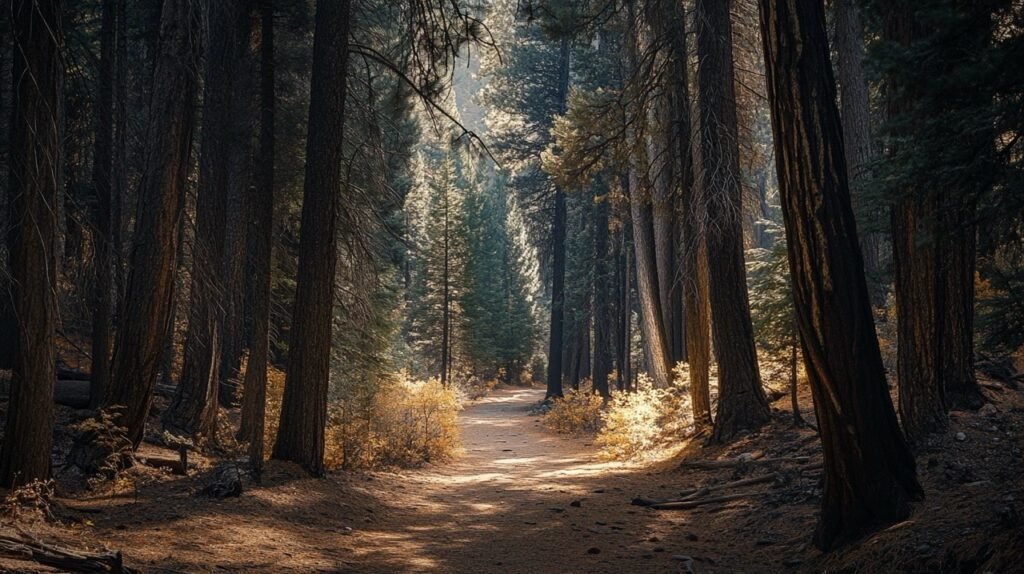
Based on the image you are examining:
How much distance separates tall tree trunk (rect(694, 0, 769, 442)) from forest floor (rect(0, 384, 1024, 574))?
67cm

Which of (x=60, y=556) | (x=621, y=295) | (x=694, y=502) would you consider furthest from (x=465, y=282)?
(x=60, y=556)

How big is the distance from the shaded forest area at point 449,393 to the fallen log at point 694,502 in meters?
0.05

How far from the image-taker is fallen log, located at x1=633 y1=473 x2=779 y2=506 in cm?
854

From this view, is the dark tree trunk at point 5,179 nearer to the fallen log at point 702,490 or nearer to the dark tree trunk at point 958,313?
the fallen log at point 702,490

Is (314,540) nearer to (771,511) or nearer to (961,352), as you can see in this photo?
(771,511)

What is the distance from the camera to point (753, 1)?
12.6 meters

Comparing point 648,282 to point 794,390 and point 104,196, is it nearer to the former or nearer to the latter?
point 794,390

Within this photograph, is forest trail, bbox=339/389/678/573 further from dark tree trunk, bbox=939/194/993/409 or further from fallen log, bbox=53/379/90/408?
fallen log, bbox=53/379/90/408

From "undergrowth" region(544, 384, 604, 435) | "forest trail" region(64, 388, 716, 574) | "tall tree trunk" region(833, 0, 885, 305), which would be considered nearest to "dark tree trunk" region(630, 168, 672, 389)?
"tall tree trunk" region(833, 0, 885, 305)

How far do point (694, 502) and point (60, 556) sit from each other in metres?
6.58

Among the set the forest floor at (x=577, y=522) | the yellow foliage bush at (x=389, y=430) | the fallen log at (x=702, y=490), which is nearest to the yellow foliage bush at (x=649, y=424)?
the forest floor at (x=577, y=522)

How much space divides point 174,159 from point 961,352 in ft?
29.7

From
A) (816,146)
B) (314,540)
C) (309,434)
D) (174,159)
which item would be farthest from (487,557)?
(174,159)

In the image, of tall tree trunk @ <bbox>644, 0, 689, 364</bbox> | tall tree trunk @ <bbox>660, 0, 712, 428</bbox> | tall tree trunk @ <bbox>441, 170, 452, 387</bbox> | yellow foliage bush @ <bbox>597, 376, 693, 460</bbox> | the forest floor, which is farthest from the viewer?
tall tree trunk @ <bbox>441, 170, 452, 387</bbox>
